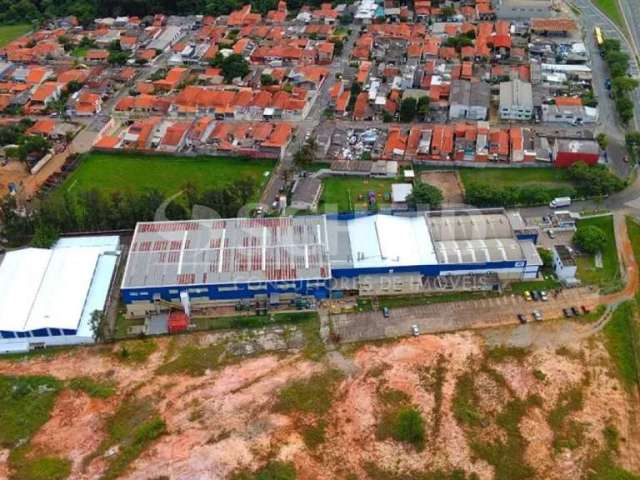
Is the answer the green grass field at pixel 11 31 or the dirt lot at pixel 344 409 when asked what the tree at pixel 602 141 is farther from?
the green grass field at pixel 11 31

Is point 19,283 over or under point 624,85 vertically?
over

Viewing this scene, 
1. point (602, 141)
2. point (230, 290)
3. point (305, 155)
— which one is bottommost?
point (602, 141)

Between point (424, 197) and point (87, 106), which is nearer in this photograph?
point (424, 197)

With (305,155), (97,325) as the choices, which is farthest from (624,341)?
(97,325)

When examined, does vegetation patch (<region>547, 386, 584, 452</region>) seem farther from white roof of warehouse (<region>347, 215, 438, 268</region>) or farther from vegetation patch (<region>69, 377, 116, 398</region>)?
vegetation patch (<region>69, 377, 116, 398</region>)

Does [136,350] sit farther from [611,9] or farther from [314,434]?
[611,9]

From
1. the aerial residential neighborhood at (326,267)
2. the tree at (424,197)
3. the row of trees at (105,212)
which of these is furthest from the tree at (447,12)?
the row of trees at (105,212)
